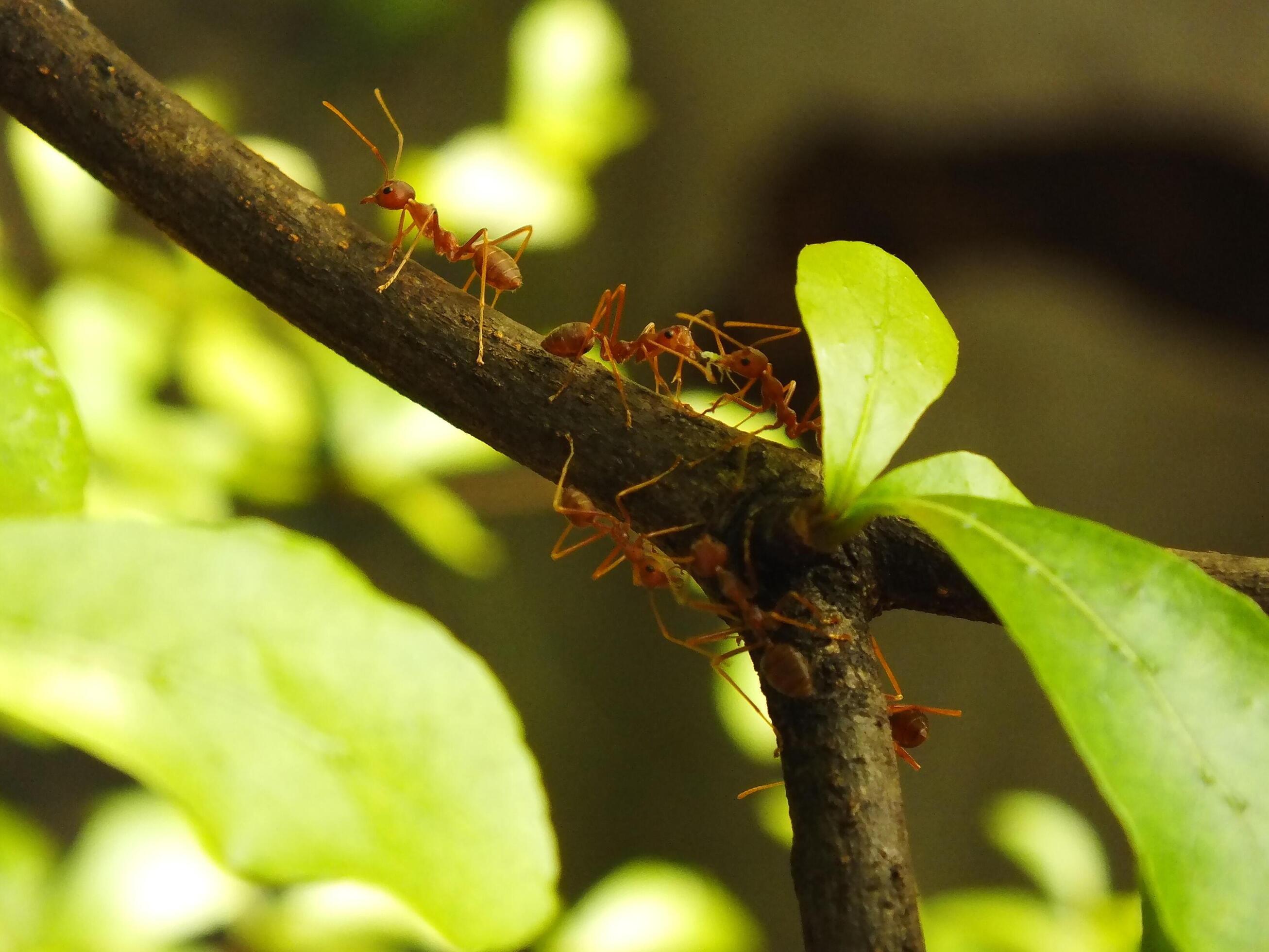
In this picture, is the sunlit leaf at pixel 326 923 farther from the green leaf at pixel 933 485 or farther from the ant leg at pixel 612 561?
the green leaf at pixel 933 485

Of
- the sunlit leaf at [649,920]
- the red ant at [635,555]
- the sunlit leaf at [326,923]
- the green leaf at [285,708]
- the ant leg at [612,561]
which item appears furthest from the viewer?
→ the sunlit leaf at [649,920]

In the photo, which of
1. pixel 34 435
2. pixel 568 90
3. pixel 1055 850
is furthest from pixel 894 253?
pixel 34 435

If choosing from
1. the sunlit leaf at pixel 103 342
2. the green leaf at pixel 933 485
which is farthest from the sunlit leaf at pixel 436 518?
the green leaf at pixel 933 485

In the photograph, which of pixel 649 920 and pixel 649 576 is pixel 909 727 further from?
pixel 649 920

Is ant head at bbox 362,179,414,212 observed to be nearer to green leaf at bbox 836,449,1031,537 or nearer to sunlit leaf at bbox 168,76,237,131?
sunlit leaf at bbox 168,76,237,131

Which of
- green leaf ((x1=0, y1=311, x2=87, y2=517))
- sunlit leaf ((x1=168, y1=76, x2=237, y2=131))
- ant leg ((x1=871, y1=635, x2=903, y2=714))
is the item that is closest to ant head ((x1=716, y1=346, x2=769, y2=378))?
ant leg ((x1=871, y1=635, x2=903, y2=714))

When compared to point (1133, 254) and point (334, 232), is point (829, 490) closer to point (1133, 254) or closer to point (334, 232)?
point (334, 232)


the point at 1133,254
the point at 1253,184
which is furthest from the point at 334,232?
the point at 1253,184
